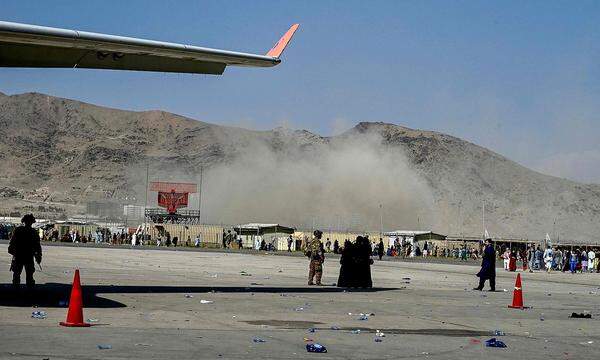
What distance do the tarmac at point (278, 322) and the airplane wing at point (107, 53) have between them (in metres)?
5.57

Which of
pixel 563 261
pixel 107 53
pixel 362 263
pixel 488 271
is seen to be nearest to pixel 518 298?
pixel 362 263

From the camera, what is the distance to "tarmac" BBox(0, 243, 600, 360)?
1484cm

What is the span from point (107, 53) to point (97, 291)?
5.84m

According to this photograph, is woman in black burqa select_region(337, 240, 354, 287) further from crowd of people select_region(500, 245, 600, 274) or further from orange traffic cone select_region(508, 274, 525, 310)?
crowd of people select_region(500, 245, 600, 274)

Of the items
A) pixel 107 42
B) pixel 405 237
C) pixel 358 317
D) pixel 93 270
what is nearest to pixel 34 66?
pixel 107 42

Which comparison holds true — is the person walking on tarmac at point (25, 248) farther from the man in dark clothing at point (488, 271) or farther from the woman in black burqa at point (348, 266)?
the man in dark clothing at point (488, 271)

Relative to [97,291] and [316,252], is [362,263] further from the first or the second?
[97,291]

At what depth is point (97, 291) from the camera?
2561 centimetres

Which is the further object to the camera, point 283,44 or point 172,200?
point 172,200

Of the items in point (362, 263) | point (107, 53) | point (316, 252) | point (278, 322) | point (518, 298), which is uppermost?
point (107, 53)

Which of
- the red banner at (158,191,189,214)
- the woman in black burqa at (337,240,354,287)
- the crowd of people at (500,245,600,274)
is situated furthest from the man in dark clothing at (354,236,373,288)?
the red banner at (158,191,189,214)

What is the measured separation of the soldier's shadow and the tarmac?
0.03m

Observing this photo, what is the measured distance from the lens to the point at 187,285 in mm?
30391

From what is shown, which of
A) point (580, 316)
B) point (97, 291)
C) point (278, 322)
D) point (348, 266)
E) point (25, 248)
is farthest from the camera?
point (348, 266)
